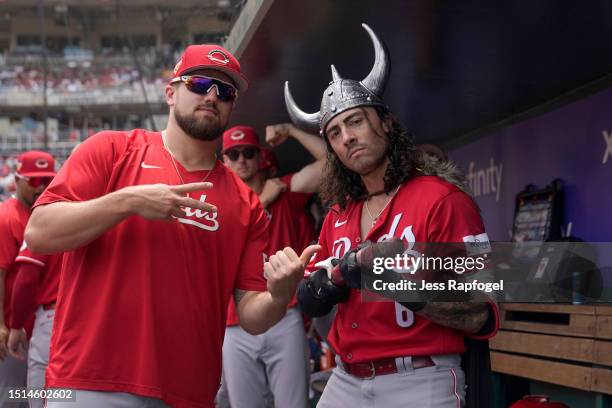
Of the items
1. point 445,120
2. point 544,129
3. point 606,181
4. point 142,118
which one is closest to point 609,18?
point 606,181

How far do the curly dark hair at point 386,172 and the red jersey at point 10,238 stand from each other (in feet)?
8.86

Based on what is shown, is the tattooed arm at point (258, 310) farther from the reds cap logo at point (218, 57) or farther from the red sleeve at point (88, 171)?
the reds cap logo at point (218, 57)

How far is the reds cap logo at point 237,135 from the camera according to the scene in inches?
216

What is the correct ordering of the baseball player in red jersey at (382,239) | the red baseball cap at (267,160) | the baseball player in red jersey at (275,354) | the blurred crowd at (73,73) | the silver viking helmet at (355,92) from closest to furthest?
the baseball player in red jersey at (382,239)
the silver viking helmet at (355,92)
the baseball player in red jersey at (275,354)
the red baseball cap at (267,160)
the blurred crowd at (73,73)

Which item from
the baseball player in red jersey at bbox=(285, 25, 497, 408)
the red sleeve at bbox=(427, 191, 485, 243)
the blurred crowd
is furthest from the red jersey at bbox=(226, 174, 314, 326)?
the blurred crowd

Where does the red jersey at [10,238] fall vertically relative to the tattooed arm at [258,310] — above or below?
above

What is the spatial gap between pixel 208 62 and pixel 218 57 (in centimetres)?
7

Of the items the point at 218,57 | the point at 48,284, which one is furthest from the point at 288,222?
the point at 218,57

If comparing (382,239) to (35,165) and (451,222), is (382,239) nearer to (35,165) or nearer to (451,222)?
(451,222)

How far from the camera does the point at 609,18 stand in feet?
12.2

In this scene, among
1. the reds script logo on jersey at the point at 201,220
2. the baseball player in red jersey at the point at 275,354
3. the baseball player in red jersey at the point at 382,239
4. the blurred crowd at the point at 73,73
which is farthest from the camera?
the blurred crowd at the point at 73,73

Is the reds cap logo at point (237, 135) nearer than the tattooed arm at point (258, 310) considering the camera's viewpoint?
No

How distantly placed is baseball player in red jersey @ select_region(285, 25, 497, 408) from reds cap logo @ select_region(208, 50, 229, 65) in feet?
1.56

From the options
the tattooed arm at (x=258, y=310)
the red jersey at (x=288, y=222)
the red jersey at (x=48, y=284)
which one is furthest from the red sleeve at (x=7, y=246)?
the tattooed arm at (x=258, y=310)
